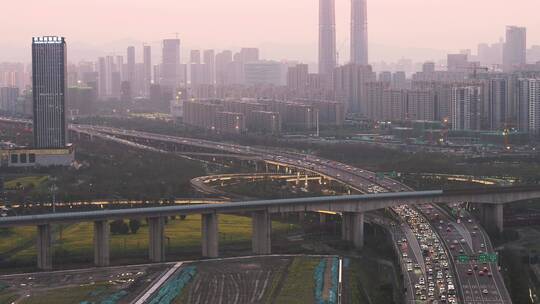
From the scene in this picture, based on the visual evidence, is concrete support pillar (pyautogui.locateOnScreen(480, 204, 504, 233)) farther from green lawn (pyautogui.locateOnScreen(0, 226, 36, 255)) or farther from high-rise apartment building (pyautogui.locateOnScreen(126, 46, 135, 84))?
high-rise apartment building (pyautogui.locateOnScreen(126, 46, 135, 84))

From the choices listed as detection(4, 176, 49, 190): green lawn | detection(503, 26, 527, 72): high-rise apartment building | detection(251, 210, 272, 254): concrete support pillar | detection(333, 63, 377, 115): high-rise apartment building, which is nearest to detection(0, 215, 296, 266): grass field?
detection(251, 210, 272, 254): concrete support pillar

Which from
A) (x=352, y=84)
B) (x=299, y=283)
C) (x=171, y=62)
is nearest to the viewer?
(x=299, y=283)

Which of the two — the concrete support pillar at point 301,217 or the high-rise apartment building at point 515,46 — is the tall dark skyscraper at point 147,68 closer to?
the high-rise apartment building at point 515,46

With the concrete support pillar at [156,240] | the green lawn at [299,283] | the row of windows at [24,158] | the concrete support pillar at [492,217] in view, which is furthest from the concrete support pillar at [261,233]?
the row of windows at [24,158]

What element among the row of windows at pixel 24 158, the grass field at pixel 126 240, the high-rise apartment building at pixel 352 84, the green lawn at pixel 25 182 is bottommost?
the grass field at pixel 126 240

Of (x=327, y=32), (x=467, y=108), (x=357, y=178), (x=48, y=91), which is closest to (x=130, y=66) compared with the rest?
(x=327, y=32)

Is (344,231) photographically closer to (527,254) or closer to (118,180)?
(527,254)

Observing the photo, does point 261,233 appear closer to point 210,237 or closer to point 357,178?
point 210,237
